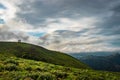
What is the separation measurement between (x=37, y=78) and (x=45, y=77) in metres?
1.58

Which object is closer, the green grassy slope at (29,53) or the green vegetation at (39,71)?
the green vegetation at (39,71)

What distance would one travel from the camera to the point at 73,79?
37.8m

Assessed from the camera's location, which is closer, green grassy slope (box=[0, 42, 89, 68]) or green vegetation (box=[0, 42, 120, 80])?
green vegetation (box=[0, 42, 120, 80])

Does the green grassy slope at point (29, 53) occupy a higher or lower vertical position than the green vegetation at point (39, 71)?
higher

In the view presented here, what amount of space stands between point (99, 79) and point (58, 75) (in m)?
11.5

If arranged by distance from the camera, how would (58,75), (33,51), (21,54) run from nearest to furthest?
(58,75)
(21,54)
(33,51)

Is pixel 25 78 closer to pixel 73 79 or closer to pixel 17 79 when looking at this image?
pixel 17 79

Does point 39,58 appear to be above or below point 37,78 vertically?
above

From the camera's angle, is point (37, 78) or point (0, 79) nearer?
point (0, 79)

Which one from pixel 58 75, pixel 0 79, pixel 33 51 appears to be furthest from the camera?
pixel 33 51

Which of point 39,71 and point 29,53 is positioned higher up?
point 29,53

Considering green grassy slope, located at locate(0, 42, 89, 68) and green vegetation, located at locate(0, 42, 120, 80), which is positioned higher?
green grassy slope, located at locate(0, 42, 89, 68)

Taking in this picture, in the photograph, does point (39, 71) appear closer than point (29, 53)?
Yes

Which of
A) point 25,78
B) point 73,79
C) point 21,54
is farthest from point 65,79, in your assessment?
point 21,54
